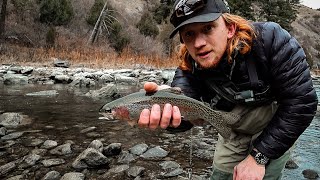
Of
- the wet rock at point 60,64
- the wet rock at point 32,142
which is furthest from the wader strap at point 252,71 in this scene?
the wet rock at point 60,64

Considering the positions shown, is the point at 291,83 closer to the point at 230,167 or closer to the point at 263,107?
the point at 263,107

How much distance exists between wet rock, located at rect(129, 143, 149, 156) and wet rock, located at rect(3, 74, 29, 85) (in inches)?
374

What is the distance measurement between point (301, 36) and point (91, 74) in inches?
2598

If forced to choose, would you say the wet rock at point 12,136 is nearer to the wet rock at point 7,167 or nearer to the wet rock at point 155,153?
the wet rock at point 7,167

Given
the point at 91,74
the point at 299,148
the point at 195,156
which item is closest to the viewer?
the point at 195,156

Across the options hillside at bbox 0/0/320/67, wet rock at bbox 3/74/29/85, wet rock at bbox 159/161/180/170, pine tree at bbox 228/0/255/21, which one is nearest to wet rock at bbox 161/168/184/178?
wet rock at bbox 159/161/180/170

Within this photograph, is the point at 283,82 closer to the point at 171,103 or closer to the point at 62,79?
the point at 171,103

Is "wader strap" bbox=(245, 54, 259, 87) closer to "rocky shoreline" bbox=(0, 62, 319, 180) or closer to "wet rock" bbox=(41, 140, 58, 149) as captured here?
"rocky shoreline" bbox=(0, 62, 319, 180)

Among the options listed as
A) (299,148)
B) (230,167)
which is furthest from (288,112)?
(299,148)

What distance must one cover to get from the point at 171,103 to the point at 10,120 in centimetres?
586

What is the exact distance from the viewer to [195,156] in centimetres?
586

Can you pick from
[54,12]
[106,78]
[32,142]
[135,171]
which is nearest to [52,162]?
[32,142]

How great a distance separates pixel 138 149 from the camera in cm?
590

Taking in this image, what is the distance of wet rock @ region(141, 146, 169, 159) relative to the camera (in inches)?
223
